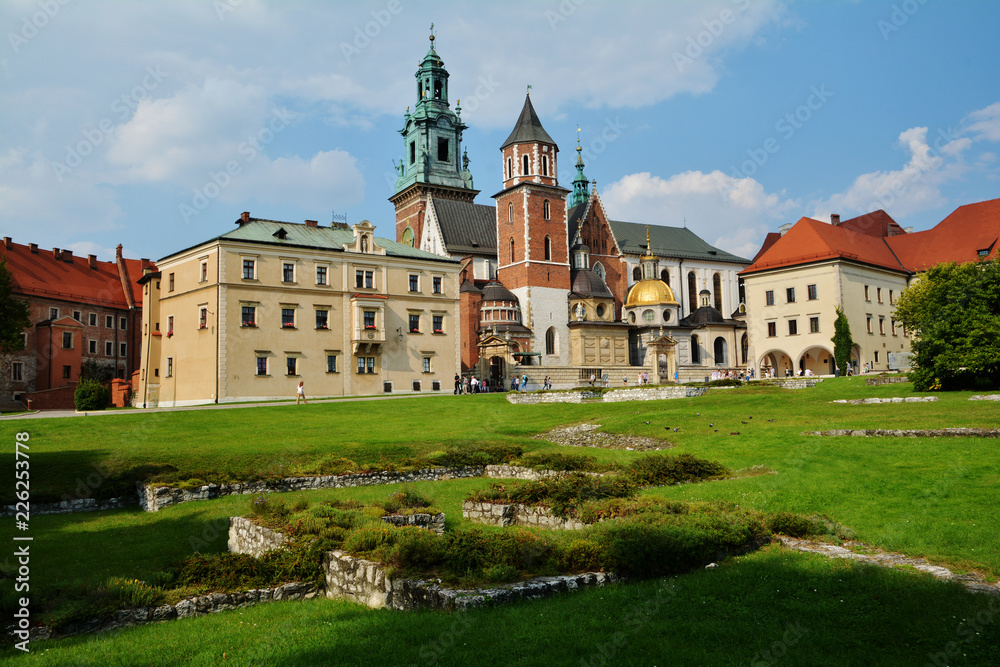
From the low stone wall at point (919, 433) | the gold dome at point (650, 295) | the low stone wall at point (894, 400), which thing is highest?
the gold dome at point (650, 295)

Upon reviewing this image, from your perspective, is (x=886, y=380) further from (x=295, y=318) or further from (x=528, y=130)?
(x=528, y=130)

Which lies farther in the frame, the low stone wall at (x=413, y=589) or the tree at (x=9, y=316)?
the tree at (x=9, y=316)

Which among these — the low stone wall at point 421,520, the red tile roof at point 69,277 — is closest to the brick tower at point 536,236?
the red tile roof at point 69,277

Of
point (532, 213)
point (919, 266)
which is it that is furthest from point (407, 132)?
point (919, 266)

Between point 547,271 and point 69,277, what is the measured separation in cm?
4628

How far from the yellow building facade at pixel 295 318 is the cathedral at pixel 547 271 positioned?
10340 mm

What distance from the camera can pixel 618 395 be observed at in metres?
39.6

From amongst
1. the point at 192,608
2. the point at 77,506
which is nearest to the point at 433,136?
the point at 77,506

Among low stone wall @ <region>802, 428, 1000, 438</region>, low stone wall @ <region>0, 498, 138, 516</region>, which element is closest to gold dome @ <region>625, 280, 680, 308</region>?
low stone wall @ <region>802, 428, 1000, 438</region>

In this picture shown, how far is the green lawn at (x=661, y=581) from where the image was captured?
6832 mm

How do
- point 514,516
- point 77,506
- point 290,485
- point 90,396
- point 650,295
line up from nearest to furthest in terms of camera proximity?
point 514,516 < point 77,506 < point 290,485 < point 90,396 < point 650,295

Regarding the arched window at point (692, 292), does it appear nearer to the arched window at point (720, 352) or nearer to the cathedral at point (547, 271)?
the cathedral at point (547, 271)

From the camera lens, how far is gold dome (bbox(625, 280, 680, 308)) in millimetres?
79812

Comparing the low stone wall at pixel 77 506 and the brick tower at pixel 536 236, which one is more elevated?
the brick tower at pixel 536 236
